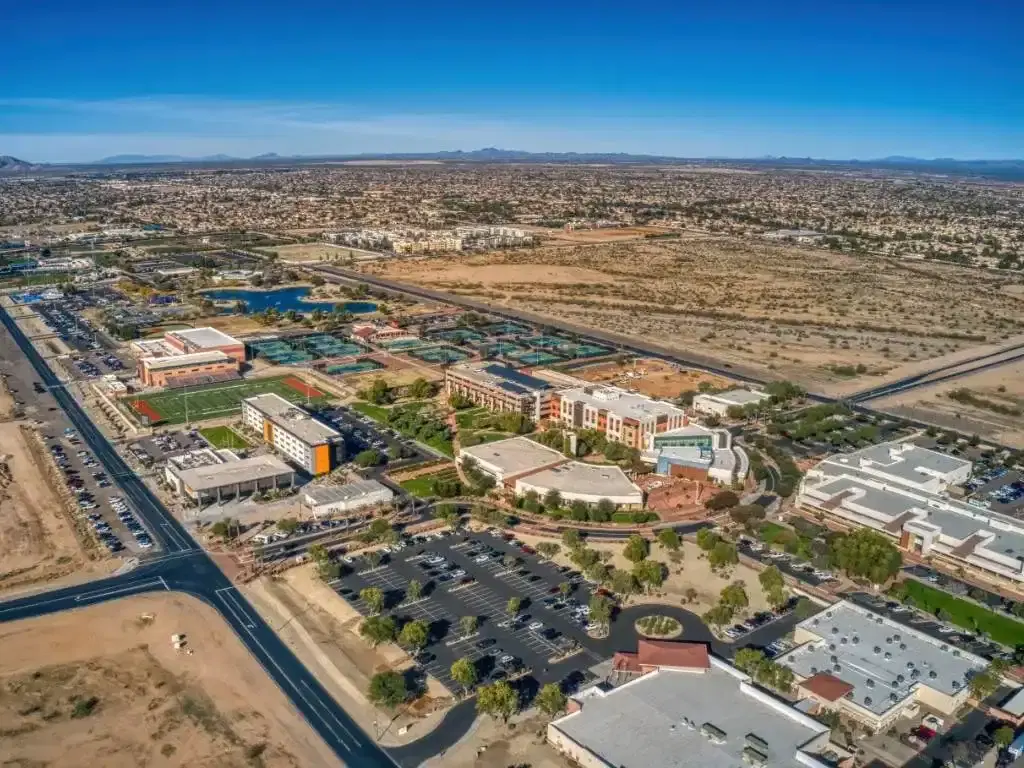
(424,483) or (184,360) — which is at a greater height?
(184,360)

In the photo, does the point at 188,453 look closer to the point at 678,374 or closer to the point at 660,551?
the point at 660,551

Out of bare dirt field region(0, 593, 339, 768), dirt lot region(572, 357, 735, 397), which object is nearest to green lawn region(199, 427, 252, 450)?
bare dirt field region(0, 593, 339, 768)

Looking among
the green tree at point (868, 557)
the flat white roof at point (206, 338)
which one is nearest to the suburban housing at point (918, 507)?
the green tree at point (868, 557)

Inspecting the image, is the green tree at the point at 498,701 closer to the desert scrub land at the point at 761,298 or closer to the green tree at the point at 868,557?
the green tree at the point at 868,557

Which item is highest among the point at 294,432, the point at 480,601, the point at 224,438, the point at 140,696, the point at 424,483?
the point at 294,432

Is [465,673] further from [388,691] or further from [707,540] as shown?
[707,540]

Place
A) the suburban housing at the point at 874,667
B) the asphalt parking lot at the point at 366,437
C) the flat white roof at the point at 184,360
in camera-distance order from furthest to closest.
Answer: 1. the flat white roof at the point at 184,360
2. the asphalt parking lot at the point at 366,437
3. the suburban housing at the point at 874,667

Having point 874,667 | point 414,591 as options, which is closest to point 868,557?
point 874,667
